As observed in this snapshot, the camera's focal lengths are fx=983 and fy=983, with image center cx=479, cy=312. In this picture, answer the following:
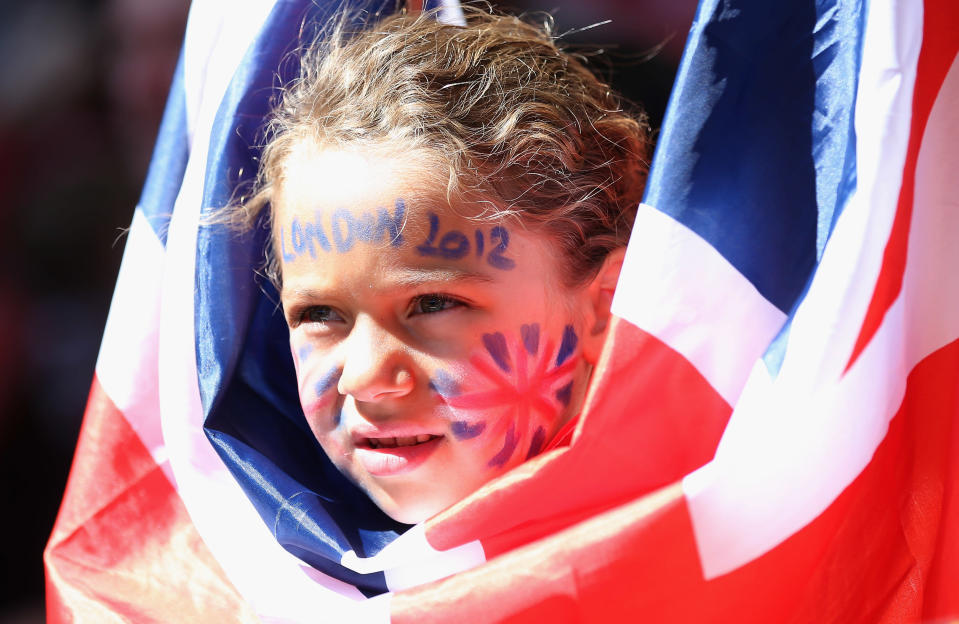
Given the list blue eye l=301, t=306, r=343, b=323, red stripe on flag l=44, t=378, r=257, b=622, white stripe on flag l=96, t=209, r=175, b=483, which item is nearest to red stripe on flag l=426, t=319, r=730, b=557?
blue eye l=301, t=306, r=343, b=323

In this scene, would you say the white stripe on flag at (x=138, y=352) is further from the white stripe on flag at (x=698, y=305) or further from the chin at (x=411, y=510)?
the white stripe on flag at (x=698, y=305)

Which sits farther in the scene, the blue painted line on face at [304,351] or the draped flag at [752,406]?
the blue painted line on face at [304,351]

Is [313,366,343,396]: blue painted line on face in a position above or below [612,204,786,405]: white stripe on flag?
below

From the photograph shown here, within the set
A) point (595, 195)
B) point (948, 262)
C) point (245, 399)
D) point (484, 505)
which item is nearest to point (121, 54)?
point (245, 399)

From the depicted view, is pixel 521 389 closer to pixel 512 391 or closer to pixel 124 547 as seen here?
pixel 512 391

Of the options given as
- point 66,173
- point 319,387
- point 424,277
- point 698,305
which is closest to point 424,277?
point 424,277

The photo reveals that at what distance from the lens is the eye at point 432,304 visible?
46.0 inches

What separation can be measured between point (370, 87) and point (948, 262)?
2.38 ft

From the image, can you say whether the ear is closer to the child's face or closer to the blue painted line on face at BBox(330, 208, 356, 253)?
the child's face

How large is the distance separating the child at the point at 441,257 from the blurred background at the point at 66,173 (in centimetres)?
104

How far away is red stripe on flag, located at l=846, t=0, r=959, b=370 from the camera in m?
0.96

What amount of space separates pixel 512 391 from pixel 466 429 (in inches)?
2.9

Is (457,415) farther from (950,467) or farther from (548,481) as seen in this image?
(950,467)

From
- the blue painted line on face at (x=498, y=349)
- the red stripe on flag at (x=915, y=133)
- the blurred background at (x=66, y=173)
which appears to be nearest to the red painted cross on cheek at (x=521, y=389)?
the blue painted line on face at (x=498, y=349)
